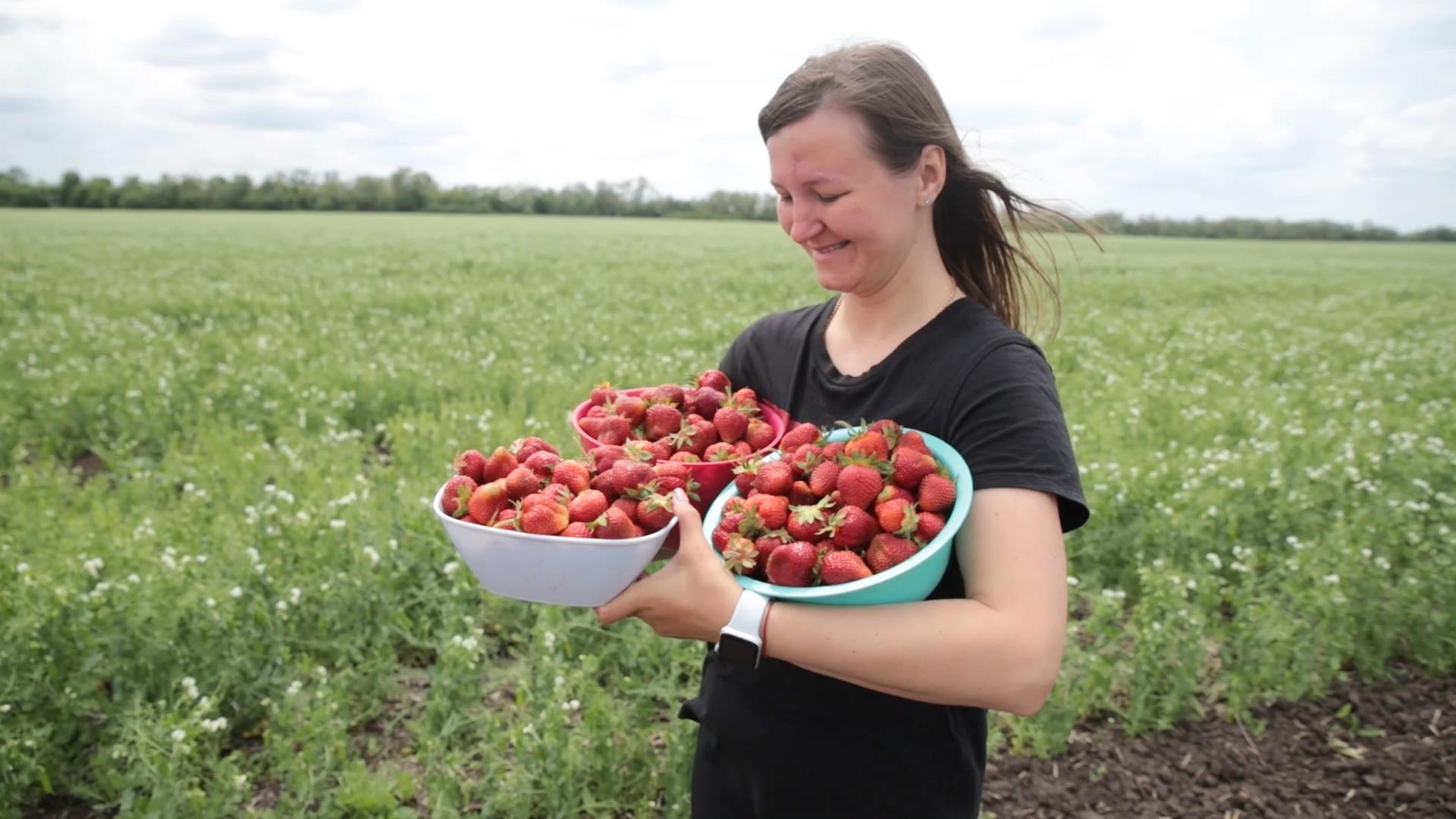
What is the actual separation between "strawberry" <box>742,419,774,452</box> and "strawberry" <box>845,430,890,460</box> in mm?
334

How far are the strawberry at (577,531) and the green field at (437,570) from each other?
151cm

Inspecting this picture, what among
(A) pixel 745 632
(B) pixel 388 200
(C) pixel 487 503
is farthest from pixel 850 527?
(B) pixel 388 200

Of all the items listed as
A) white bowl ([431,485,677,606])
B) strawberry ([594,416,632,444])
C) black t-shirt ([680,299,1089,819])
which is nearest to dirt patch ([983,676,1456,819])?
black t-shirt ([680,299,1089,819])

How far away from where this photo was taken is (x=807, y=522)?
1.48m

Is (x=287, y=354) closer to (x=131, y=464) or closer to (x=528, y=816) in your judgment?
(x=131, y=464)

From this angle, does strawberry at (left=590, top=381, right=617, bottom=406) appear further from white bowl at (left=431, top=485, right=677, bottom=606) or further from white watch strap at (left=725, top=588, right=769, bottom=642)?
white watch strap at (left=725, top=588, right=769, bottom=642)

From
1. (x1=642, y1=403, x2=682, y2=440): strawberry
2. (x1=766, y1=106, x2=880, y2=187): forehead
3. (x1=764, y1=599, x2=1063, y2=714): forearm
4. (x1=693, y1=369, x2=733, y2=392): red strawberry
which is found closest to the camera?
(x1=764, y1=599, x2=1063, y2=714): forearm

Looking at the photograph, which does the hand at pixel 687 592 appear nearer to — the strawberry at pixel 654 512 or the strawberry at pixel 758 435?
the strawberry at pixel 654 512

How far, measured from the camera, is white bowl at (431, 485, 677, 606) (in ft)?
4.87

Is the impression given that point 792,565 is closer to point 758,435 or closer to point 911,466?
point 911,466

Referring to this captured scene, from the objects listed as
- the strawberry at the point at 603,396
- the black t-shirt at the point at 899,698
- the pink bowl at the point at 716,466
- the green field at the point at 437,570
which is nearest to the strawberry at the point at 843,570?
the black t-shirt at the point at 899,698

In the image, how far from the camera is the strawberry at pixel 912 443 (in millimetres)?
1481

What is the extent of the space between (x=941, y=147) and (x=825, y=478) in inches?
23.7

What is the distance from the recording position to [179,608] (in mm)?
3271
